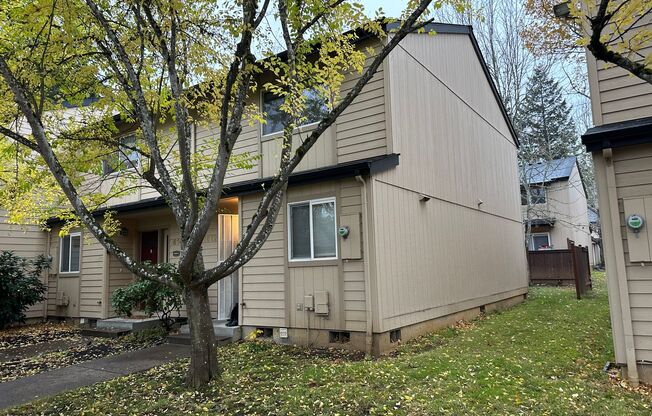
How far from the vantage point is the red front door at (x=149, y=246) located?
41.7 ft

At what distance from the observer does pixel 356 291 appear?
7.57 meters

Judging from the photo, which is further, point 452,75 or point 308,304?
point 452,75

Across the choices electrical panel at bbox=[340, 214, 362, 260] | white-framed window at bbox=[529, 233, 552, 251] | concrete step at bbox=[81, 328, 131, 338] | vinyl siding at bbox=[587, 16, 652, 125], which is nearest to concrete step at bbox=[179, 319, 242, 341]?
concrete step at bbox=[81, 328, 131, 338]

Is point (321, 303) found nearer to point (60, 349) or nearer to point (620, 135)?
point (620, 135)

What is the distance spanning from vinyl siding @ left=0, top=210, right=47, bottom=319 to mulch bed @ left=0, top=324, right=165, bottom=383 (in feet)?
4.03

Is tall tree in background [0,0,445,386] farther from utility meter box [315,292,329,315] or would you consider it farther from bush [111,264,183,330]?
bush [111,264,183,330]

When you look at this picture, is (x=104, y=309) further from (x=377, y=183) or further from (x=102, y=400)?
(x=377, y=183)

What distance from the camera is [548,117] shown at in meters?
32.2

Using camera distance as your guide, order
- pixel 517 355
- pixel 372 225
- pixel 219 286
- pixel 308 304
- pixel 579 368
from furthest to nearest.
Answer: pixel 219 286
pixel 308 304
pixel 372 225
pixel 517 355
pixel 579 368

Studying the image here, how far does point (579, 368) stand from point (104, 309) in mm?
11029

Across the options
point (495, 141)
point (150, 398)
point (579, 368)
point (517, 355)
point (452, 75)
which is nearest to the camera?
point (150, 398)

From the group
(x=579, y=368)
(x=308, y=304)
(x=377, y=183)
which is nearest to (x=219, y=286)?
(x=308, y=304)

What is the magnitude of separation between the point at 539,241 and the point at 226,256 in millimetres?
21648

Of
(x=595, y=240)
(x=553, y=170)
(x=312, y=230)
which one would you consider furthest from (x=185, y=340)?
(x=595, y=240)
